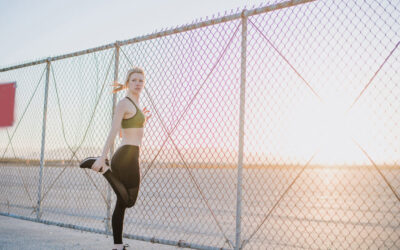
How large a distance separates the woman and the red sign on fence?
3987mm

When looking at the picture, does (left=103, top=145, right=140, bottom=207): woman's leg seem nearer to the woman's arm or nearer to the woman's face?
the woman's arm

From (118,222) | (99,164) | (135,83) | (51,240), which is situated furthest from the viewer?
(51,240)

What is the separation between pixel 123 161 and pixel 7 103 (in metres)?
4.40

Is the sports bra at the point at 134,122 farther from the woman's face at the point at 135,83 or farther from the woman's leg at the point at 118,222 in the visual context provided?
the woman's leg at the point at 118,222

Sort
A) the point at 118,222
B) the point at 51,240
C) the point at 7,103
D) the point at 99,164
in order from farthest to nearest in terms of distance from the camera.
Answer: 1. the point at 7,103
2. the point at 51,240
3. the point at 118,222
4. the point at 99,164

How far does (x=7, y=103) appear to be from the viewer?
675 centimetres

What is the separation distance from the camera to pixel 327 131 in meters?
3.32

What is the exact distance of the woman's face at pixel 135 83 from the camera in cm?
361

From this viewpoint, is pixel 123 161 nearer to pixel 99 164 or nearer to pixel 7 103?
pixel 99 164

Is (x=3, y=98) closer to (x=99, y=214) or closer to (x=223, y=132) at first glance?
(x=99, y=214)

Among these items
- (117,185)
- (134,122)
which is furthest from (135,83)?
(117,185)

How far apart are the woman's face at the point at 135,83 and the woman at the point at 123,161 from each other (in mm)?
117

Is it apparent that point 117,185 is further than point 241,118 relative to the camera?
No

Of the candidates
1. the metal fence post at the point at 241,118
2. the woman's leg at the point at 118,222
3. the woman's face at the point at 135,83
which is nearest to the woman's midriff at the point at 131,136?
the woman's face at the point at 135,83
